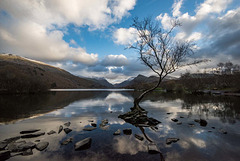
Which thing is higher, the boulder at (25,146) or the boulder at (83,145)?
the boulder at (83,145)

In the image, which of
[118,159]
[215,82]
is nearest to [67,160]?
[118,159]

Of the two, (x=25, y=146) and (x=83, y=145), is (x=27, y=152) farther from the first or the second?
(x=83, y=145)

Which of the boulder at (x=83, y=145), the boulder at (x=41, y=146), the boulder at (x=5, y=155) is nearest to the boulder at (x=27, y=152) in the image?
the boulder at (x=41, y=146)

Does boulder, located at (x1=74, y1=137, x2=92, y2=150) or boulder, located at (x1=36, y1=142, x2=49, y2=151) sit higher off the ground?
boulder, located at (x1=74, y1=137, x2=92, y2=150)

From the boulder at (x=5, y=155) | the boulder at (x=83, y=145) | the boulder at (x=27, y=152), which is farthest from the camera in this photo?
the boulder at (x=83, y=145)

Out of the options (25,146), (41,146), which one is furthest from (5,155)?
(41,146)

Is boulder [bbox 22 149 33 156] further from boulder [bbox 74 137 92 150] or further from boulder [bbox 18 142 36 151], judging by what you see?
boulder [bbox 74 137 92 150]

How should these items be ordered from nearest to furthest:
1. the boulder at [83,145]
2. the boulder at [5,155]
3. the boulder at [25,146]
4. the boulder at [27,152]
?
the boulder at [5,155]
the boulder at [27,152]
the boulder at [25,146]
the boulder at [83,145]

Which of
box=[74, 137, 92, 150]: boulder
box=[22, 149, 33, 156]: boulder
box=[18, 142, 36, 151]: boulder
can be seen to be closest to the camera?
box=[22, 149, 33, 156]: boulder

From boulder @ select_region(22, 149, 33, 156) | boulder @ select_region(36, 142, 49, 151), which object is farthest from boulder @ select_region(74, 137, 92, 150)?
boulder @ select_region(22, 149, 33, 156)

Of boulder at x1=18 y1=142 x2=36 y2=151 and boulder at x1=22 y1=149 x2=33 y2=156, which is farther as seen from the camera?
boulder at x1=18 y1=142 x2=36 y2=151

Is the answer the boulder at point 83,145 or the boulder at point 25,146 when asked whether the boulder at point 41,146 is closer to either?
the boulder at point 25,146

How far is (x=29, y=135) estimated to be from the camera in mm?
9680

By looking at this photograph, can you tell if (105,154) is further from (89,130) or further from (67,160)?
(89,130)
